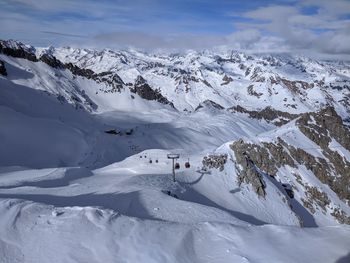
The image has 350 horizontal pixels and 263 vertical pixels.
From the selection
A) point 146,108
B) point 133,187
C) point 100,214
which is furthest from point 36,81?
point 100,214

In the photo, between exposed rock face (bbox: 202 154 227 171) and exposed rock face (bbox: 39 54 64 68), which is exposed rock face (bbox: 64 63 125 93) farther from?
→ exposed rock face (bbox: 202 154 227 171)

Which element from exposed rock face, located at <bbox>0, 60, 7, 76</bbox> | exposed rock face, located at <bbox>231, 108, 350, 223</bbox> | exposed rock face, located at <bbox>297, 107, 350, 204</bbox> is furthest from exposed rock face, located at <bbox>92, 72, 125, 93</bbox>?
exposed rock face, located at <bbox>231, 108, 350, 223</bbox>

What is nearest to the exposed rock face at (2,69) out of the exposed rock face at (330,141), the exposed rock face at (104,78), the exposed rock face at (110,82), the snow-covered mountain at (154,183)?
the snow-covered mountain at (154,183)

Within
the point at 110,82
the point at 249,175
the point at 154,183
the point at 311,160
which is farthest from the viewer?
the point at 110,82

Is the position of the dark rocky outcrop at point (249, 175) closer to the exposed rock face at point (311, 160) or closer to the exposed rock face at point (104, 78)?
the exposed rock face at point (311, 160)

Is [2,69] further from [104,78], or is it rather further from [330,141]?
[330,141]

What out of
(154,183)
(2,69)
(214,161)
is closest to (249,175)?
(214,161)

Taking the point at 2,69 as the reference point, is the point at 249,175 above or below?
below
